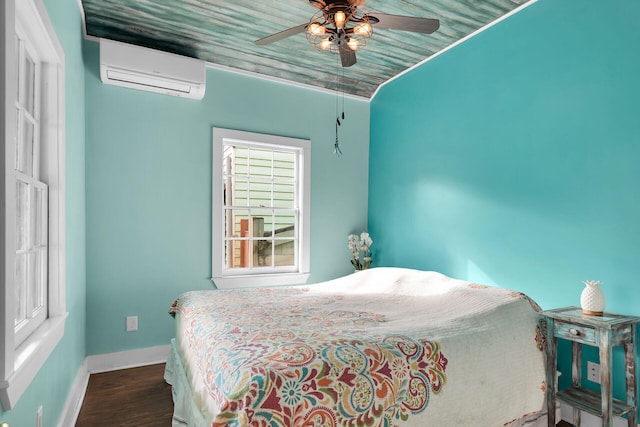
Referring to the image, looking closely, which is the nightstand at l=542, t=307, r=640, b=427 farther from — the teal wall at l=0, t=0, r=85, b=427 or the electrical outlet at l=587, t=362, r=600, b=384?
the teal wall at l=0, t=0, r=85, b=427

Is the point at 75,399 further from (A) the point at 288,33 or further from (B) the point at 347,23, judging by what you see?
(B) the point at 347,23

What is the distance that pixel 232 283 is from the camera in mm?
3531

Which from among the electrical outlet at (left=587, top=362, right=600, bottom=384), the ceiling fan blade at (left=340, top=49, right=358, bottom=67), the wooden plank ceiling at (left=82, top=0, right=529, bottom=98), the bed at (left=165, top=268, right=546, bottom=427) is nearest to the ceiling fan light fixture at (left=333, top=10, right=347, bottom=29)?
the ceiling fan blade at (left=340, top=49, right=358, bottom=67)

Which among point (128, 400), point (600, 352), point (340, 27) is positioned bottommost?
point (128, 400)

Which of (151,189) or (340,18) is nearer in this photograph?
(340,18)

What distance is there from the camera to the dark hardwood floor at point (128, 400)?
2.28 meters

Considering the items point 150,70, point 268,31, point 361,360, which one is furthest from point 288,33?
point 361,360

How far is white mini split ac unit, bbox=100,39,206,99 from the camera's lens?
2863 mm

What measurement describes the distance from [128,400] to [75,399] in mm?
317

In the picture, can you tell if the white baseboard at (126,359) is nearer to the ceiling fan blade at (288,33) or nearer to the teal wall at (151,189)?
the teal wall at (151,189)

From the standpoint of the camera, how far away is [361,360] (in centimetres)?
150

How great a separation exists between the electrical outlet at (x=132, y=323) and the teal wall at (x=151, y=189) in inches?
1.9

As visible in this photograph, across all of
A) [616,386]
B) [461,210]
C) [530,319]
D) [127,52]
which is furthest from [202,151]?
[616,386]

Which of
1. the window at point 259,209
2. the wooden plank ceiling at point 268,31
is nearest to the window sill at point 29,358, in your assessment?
the window at point 259,209
